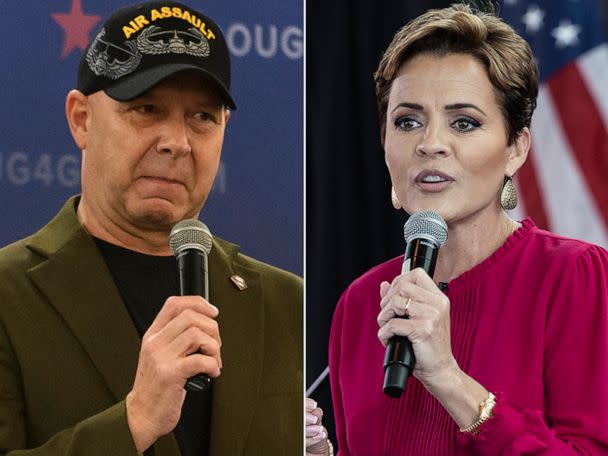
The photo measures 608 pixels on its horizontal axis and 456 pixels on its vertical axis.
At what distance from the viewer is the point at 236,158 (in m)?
2.43

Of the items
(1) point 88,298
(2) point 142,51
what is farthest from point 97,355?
(2) point 142,51

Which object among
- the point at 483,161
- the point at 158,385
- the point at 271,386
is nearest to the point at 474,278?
the point at 483,161

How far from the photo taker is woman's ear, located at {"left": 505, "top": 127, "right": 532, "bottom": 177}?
2.38 metres

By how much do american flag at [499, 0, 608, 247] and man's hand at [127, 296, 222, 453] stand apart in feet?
3.99

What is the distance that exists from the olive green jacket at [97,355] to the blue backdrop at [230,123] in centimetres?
6

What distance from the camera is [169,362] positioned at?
2002 mm

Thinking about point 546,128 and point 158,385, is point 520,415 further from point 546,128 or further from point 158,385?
point 546,128

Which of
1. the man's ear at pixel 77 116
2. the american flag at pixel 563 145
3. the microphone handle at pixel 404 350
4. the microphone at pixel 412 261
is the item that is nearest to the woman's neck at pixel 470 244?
the microphone at pixel 412 261

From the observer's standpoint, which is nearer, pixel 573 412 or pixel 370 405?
pixel 573 412

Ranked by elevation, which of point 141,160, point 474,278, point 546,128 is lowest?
point 474,278

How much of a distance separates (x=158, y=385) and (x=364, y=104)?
1.05m

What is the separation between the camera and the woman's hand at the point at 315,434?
250 centimetres

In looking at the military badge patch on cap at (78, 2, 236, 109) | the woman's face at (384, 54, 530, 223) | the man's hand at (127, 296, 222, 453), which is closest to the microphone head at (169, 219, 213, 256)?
the man's hand at (127, 296, 222, 453)

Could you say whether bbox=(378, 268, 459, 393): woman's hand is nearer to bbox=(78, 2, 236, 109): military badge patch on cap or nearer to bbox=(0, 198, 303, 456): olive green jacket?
bbox=(0, 198, 303, 456): olive green jacket
